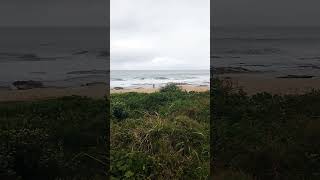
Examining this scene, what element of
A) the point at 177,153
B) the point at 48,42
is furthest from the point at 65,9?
the point at 177,153

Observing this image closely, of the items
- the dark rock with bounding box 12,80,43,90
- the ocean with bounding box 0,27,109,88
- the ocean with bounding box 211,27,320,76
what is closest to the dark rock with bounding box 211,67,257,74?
the ocean with bounding box 211,27,320,76

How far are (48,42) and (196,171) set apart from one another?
204 cm

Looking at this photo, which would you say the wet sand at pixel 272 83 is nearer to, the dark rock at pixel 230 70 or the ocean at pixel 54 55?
the dark rock at pixel 230 70

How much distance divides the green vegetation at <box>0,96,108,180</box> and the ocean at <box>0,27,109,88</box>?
26 centimetres

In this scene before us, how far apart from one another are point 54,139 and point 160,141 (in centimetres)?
108

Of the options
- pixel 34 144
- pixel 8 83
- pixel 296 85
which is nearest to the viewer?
pixel 34 144

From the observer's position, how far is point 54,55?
5.66 metres

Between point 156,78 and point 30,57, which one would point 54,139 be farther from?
point 156,78

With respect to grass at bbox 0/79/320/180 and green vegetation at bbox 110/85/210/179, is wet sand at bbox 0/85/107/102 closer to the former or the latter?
grass at bbox 0/79/320/180

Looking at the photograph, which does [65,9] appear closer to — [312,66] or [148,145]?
[148,145]

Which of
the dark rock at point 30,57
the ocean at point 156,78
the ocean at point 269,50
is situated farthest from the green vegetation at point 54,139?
the ocean at point 269,50

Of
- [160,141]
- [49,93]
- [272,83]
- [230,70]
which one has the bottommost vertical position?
[160,141]

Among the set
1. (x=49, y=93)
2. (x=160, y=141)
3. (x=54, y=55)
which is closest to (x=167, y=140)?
(x=160, y=141)

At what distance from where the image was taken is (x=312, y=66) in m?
5.93
